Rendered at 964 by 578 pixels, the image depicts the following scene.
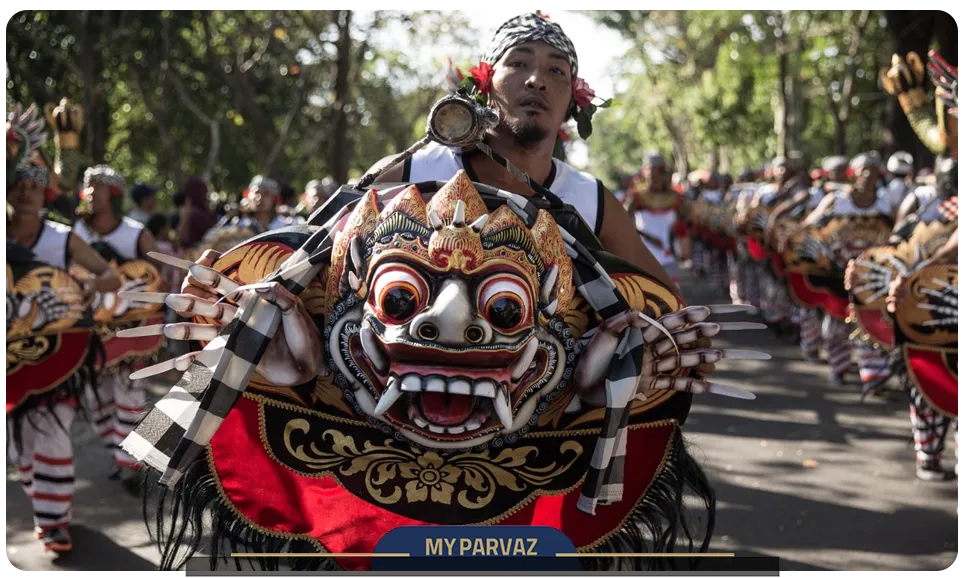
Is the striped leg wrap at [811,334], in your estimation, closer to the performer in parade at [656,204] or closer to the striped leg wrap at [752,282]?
the performer in parade at [656,204]

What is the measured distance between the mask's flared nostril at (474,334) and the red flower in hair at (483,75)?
3.45ft

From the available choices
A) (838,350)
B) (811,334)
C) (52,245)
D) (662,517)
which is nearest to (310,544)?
(662,517)

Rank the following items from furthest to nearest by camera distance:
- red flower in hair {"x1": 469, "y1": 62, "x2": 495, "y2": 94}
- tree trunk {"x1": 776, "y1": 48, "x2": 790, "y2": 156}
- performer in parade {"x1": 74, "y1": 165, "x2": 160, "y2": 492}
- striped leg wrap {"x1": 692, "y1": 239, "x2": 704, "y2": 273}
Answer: tree trunk {"x1": 776, "y1": 48, "x2": 790, "y2": 156} → striped leg wrap {"x1": 692, "y1": 239, "x2": 704, "y2": 273} → performer in parade {"x1": 74, "y1": 165, "x2": 160, "y2": 492} → red flower in hair {"x1": 469, "y1": 62, "x2": 495, "y2": 94}

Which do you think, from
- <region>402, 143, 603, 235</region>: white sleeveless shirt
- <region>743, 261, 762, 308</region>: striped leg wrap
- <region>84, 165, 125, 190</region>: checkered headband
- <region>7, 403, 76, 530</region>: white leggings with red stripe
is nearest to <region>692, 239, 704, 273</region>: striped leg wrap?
<region>743, 261, 762, 308</region>: striped leg wrap

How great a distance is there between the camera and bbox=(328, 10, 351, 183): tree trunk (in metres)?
16.1

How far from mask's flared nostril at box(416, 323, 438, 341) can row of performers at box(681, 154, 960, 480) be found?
4.26 meters

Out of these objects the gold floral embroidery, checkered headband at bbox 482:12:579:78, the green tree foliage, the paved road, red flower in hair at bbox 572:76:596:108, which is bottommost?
the paved road

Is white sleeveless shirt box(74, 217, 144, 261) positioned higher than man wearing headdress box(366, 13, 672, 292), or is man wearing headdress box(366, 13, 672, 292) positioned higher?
man wearing headdress box(366, 13, 672, 292)

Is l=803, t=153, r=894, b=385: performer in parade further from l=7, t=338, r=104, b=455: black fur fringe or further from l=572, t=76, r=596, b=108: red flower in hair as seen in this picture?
l=572, t=76, r=596, b=108: red flower in hair

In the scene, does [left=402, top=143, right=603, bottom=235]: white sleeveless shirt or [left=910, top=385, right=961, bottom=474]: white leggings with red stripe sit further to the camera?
[left=910, top=385, right=961, bottom=474]: white leggings with red stripe

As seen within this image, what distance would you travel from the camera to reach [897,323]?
6.06 m

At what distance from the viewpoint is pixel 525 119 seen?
10.2 feet

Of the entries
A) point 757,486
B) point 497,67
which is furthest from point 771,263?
point 497,67

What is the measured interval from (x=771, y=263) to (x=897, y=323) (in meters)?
6.55
